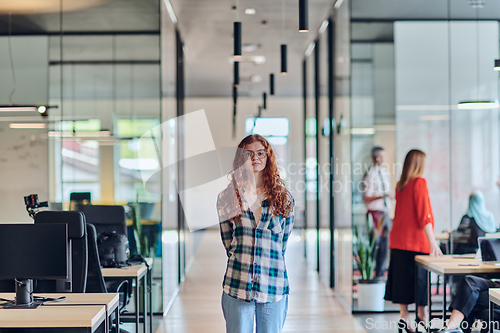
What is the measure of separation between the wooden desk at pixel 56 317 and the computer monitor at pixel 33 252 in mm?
133

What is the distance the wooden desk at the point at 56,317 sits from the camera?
222cm

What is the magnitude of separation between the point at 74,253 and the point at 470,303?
2.80m

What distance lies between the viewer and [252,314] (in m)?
2.26

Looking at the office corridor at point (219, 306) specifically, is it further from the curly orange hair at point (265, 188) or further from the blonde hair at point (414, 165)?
the curly orange hair at point (265, 188)

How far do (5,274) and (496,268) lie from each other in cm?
330

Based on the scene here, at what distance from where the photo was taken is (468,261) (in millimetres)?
3744

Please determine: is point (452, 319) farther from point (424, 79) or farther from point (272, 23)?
point (272, 23)

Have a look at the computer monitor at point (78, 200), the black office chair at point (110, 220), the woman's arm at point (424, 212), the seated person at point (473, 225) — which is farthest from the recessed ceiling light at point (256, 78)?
the woman's arm at point (424, 212)

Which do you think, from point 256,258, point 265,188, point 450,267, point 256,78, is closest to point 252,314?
point 256,258

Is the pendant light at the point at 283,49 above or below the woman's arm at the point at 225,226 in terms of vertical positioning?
above

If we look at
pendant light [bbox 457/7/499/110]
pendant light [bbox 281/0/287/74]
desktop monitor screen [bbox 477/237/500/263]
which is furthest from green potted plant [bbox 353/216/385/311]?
pendant light [bbox 281/0/287/74]

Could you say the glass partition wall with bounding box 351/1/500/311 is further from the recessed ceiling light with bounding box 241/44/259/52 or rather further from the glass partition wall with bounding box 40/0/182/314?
the recessed ceiling light with bounding box 241/44/259/52

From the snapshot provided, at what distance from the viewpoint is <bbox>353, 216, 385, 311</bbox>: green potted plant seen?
4.94 m

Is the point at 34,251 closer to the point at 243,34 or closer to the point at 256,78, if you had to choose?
the point at 243,34
